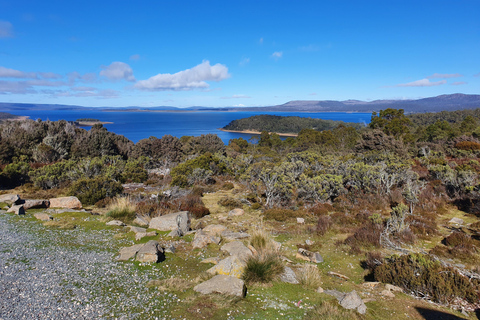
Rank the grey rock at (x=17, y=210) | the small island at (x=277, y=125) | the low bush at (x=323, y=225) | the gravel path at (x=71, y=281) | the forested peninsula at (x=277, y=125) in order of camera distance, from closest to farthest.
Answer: the gravel path at (x=71, y=281), the low bush at (x=323, y=225), the grey rock at (x=17, y=210), the small island at (x=277, y=125), the forested peninsula at (x=277, y=125)

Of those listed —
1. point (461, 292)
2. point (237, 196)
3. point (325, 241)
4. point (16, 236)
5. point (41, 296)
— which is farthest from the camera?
point (237, 196)

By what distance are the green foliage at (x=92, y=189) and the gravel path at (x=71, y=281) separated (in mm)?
4857

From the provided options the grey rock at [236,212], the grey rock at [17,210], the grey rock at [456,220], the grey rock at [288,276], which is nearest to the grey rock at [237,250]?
the grey rock at [288,276]

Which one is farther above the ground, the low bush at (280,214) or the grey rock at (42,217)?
the grey rock at (42,217)

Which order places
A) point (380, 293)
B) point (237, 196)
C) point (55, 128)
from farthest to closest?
point (55, 128) < point (237, 196) < point (380, 293)

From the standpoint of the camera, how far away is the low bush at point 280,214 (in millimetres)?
11195

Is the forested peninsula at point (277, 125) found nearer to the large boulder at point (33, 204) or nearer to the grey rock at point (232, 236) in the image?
the large boulder at point (33, 204)

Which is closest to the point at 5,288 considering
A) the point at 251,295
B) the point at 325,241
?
the point at 251,295

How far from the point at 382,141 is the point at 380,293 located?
80.3ft

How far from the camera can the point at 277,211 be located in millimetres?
11594

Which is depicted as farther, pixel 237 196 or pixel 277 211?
pixel 237 196

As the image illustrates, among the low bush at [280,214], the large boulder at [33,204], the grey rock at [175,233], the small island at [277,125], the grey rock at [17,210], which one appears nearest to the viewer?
the grey rock at [175,233]

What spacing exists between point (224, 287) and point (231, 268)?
70cm

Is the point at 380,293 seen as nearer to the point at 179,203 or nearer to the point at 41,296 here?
the point at 41,296
